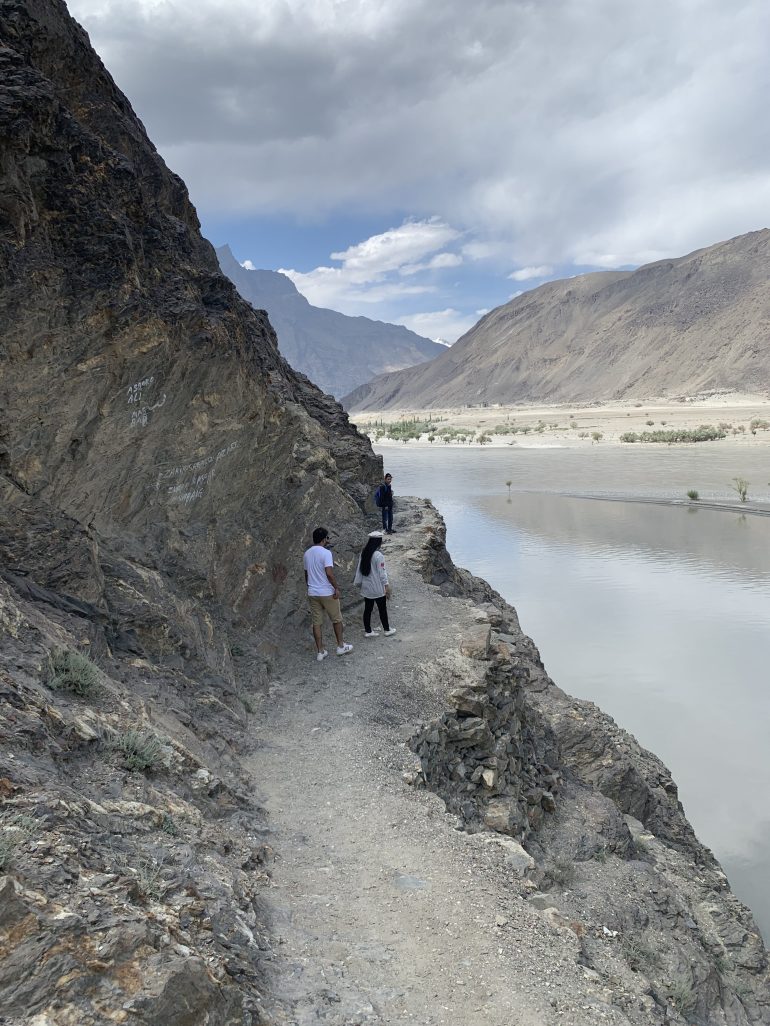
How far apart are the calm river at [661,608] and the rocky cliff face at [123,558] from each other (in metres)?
6.01

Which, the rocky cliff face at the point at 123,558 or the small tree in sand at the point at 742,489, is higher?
the rocky cliff face at the point at 123,558

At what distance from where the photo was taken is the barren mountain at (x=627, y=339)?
114 metres

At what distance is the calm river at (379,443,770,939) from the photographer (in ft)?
34.0

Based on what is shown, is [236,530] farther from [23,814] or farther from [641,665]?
[641,665]

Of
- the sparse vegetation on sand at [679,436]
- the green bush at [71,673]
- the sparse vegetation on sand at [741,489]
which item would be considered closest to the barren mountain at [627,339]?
the sparse vegetation on sand at [679,436]

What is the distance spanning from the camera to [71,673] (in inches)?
175

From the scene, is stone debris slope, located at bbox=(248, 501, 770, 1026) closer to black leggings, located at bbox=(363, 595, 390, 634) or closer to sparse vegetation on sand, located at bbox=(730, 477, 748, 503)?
black leggings, located at bbox=(363, 595, 390, 634)

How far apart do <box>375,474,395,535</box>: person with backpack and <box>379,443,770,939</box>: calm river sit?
3.89 m

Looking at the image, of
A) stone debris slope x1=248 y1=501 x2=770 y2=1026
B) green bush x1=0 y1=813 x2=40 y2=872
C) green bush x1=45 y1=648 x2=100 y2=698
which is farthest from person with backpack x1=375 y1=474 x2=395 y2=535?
green bush x1=0 y1=813 x2=40 y2=872

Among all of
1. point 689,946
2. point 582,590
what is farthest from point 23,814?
point 582,590

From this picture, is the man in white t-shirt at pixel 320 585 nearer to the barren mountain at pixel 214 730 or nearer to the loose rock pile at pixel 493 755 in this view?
the barren mountain at pixel 214 730

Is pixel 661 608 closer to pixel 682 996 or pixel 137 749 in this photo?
pixel 682 996

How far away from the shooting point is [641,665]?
14086 millimetres

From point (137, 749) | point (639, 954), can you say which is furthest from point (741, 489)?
point (137, 749)
